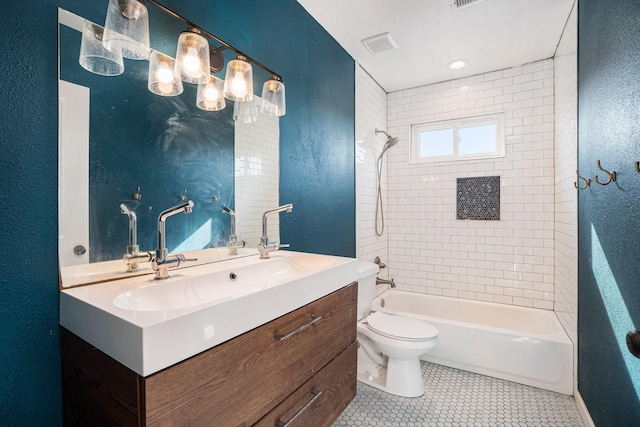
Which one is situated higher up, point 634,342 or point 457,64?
point 457,64

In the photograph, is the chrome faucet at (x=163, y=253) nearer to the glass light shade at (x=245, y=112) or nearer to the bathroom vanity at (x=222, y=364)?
the bathroom vanity at (x=222, y=364)

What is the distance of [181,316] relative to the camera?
28.6 inches

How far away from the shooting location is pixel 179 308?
2.85 ft

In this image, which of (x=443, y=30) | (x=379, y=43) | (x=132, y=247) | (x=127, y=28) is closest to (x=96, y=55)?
(x=127, y=28)

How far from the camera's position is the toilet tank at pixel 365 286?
Answer: 2150 millimetres

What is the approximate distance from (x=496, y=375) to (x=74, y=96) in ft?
9.36

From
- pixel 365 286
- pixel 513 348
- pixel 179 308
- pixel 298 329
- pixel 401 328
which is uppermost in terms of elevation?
pixel 179 308

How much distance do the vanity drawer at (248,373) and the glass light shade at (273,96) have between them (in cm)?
103

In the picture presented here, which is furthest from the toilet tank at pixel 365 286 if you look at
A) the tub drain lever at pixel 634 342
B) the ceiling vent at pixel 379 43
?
the ceiling vent at pixel 379 43

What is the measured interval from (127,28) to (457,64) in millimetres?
2682

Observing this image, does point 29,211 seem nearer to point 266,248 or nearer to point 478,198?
point 266,248

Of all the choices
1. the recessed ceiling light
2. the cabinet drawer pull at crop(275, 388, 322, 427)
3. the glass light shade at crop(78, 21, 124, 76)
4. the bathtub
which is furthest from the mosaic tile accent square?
the glass light shade at crop(78, 21, 124, 76)

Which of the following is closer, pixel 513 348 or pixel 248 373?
pixel 248 373

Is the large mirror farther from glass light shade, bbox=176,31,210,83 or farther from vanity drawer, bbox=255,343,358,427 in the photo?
vanity drawer, bbox=255,343,358,427
